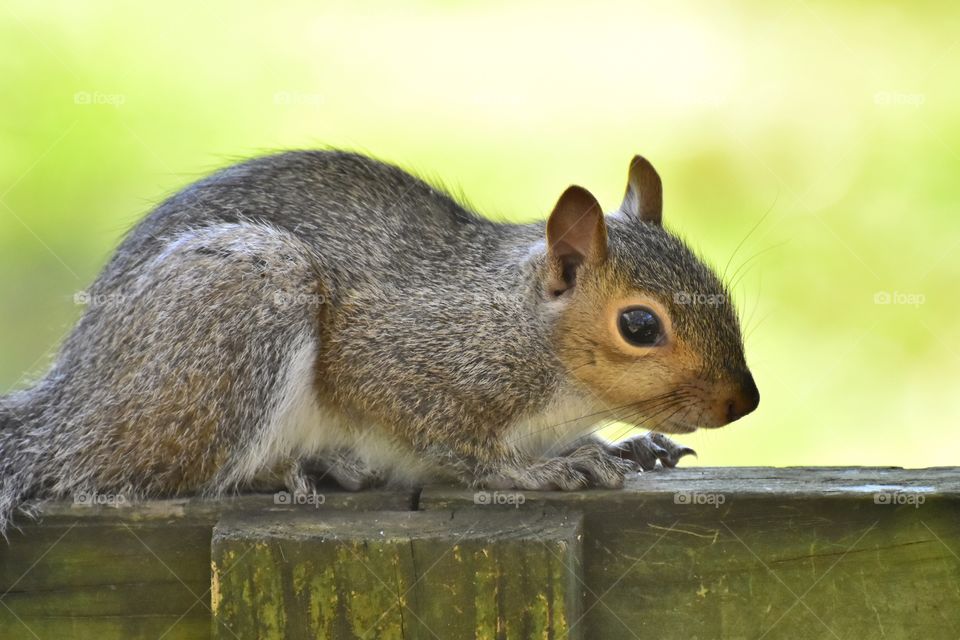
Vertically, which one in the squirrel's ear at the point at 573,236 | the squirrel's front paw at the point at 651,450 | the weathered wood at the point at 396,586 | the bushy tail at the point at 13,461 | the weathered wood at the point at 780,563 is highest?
the squirrel's ear at the point at 573,236

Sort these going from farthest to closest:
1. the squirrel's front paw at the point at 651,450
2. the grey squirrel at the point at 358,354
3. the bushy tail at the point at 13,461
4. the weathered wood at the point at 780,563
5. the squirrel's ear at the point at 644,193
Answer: the squirrel's ear at the point at 644,193 → the squirrel's front paw at the point at 651,450 → the grey squirrel at the point at 358,354 → the bushy tail at the point at 13,461 → the weathered wood at the point at 780,563

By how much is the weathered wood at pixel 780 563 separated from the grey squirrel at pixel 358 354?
1.41 feet

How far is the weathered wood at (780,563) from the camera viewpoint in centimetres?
229

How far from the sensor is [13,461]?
300 cm

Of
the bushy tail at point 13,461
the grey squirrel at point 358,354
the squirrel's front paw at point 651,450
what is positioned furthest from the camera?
the squirrel's front paw at point 651,450

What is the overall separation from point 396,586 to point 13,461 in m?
1.28

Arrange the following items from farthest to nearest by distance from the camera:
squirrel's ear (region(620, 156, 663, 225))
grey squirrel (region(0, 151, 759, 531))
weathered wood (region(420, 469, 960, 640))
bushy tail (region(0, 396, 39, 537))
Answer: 1. squirrel's ear (region(620, 156, 663, 225))
2. grey squirrel (region(0, 151, 759, 531))
3. bushy tail (region(0, 396, 39, 537))
4. weathered wood (region(420, 469, 960, 640))

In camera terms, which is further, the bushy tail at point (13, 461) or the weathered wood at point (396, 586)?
the bushy tail at point (13, 461)

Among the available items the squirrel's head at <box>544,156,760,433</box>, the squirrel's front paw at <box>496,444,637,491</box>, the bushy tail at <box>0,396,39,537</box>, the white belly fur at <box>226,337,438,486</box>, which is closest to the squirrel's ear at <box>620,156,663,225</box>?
the squirrel's head at <box>544,156,760,433</box>

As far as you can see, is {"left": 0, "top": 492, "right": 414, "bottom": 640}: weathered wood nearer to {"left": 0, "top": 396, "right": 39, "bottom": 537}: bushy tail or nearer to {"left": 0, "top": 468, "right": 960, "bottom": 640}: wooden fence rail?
{"left": 0, "top": 468, "right": 960, "bottom": 640}: wooden fence rail

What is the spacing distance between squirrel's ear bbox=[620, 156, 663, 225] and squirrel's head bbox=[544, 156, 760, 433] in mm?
250

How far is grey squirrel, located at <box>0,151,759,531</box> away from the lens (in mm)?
2996

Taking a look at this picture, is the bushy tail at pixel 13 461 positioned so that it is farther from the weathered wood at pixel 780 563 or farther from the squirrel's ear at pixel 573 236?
the squirrel's ear at pixel 573 236

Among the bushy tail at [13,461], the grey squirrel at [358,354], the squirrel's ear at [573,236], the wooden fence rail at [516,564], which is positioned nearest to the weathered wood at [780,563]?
the wooden fence rail at [516,564]
